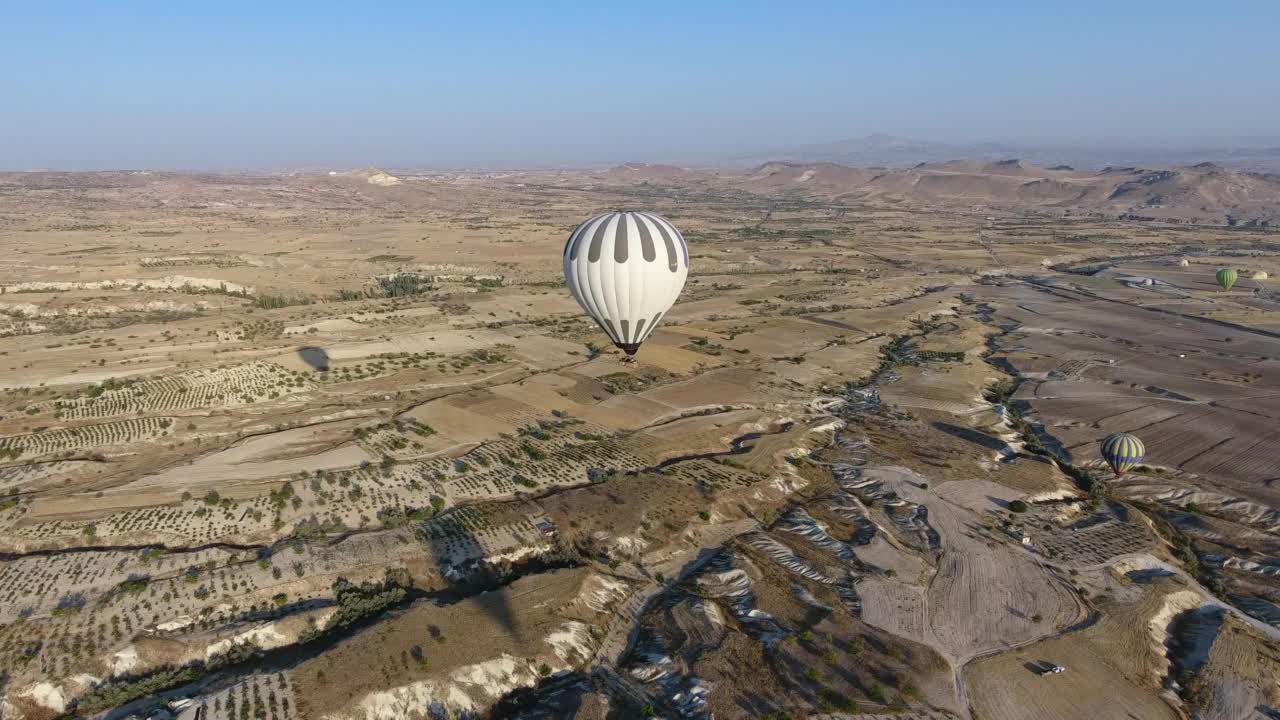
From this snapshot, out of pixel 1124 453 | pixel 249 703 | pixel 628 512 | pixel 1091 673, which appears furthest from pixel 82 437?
pixel 1124 453

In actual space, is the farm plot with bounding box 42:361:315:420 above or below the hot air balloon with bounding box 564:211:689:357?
below

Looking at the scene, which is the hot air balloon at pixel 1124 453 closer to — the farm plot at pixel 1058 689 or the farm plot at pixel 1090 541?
the farm plot at pixel 1090 541

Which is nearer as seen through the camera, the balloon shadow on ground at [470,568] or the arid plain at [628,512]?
the arid plain at [628,512]

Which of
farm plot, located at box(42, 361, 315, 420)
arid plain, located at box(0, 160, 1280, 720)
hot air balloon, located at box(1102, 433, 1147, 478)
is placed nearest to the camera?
arid plain, located at box(0, 160, 1280, 720)

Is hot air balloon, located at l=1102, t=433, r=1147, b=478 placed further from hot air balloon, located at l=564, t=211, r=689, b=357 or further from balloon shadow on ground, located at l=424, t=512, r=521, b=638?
balloon shadow on ground, located at l=424, t=512, r=521, b=638

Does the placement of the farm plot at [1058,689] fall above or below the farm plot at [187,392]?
below

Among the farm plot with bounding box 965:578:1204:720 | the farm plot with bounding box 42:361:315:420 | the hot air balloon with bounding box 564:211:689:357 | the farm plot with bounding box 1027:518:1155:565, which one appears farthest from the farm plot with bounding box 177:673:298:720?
the farm plot with bounding box 1027:518:1155:565

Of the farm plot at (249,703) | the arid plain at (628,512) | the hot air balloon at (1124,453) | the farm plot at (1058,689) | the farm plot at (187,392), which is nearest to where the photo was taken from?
the farm plot at (249,703)

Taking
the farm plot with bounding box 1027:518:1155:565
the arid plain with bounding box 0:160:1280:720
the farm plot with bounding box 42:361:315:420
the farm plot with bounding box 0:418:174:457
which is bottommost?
the farm plot with bounding box 1027:518:1155:565

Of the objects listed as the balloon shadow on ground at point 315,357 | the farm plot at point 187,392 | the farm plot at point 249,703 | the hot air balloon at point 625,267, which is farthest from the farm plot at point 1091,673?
the balloon shadow on ground at point 315,357
